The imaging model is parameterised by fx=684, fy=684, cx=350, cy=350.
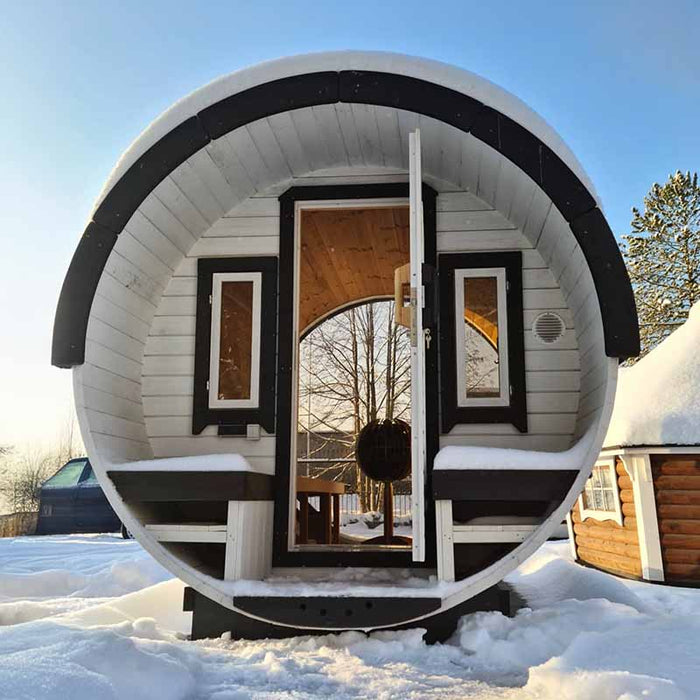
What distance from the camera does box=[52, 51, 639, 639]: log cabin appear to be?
120 inches

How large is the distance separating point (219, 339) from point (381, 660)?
2.01 meters

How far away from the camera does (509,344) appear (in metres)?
3.75

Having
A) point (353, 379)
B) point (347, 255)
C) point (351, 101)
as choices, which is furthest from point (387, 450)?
point (353, 379)

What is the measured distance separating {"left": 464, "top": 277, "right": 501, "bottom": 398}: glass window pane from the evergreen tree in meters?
13.5

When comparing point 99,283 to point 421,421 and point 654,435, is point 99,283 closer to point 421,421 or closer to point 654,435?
point 421,421

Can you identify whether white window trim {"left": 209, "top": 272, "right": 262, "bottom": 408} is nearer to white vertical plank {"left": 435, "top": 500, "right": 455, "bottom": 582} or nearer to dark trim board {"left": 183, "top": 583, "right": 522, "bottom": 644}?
dark trim board {"left": 183, "top": 583, "right": 522, "bottom": 644}

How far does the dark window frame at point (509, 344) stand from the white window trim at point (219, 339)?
1.06m

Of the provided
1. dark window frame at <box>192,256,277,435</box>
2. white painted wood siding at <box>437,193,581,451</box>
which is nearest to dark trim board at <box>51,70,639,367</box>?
white painted wood siding at <box>437,193,581,451</box>

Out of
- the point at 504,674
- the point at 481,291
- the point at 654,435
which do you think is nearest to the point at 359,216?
the point at 481,291

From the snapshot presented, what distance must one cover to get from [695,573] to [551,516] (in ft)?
15.2

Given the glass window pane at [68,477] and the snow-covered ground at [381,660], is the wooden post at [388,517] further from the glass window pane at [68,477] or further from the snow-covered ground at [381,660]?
the glass window pane at [68,477]

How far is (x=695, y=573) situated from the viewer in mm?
6613

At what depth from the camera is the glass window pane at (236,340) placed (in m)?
3.93

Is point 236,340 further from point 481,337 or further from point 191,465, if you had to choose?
point 481,337
